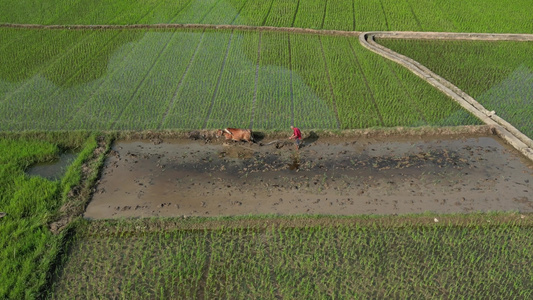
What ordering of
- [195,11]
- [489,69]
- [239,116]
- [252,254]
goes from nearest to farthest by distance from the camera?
[252,254] < [239,116] < [489,69] < [195,11]

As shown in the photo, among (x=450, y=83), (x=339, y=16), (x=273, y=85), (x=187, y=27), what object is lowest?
(x=273, y=85)

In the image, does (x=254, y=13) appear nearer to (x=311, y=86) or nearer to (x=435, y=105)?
(x=311, y=86)

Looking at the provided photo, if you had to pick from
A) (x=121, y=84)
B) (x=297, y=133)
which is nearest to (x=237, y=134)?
(x=297, y=133)

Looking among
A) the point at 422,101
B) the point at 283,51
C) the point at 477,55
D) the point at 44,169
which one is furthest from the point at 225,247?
the point at 477,55

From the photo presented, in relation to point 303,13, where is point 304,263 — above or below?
below

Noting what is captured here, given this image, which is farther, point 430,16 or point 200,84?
point 430,16

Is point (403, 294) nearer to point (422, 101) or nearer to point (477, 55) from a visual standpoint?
point (422, 101)
